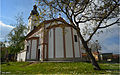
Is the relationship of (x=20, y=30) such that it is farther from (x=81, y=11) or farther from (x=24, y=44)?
(x=81, y=11)

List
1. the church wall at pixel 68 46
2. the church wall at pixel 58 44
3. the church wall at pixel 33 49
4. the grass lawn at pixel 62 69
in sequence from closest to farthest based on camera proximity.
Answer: the grass lawn at pixel 62 69 → the church wall at pixel 58 44 → the church wall at pixel 68 46 → the church wall at pixel 33 49

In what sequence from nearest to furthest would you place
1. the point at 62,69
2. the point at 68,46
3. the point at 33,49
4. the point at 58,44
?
the point at 62,69 → the point at 58,44 → the point at 68,46 → the point at 33,49

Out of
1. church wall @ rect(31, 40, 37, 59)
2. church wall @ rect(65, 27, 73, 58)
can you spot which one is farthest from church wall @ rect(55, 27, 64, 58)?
church wall @ rect(31, 40, 37, 59)

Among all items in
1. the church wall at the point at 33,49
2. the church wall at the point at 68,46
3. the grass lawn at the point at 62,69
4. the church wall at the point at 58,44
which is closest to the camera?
the grass lawn at the point at 62,69

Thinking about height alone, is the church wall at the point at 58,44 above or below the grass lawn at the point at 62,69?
above

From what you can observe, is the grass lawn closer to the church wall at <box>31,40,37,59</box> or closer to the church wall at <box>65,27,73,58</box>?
the church wall at <box>65,27,73,58</box>

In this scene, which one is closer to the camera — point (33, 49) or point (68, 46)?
point (68, 46)

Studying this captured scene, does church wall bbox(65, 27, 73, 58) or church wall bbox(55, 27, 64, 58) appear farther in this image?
church wall bbox(65, 27, 73, 58)

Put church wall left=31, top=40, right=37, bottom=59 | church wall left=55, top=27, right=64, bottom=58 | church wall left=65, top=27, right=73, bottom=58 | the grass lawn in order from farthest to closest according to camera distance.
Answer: church wall left=31, top=40, right=37, bottom=59, church wall left=65, top=27, right=73, bottom=58, church wall left=55, top=27, right=64, bottom=58, the grass lawn

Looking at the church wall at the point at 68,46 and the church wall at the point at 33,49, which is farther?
the church wall at the point at 33,49

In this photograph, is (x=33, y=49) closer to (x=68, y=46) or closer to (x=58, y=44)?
(x=58, y=44)

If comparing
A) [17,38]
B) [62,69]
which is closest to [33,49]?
[17,38]

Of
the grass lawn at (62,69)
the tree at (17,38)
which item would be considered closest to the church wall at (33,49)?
the tree at (17,38)

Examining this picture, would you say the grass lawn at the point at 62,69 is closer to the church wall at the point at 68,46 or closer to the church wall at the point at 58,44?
the church wall at the point at 58,44
